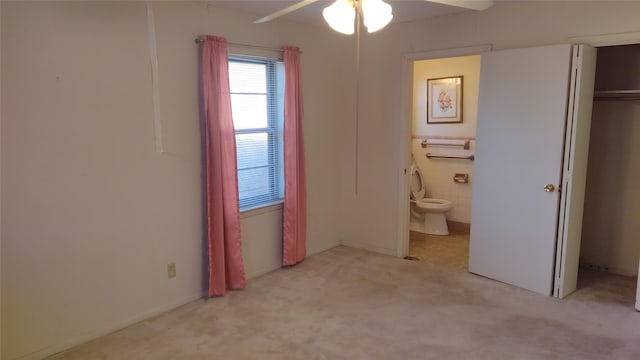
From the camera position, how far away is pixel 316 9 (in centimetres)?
372

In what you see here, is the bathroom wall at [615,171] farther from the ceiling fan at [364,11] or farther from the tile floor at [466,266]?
the ceiling fan at [364,11]

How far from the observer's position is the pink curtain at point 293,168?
404 centimetres

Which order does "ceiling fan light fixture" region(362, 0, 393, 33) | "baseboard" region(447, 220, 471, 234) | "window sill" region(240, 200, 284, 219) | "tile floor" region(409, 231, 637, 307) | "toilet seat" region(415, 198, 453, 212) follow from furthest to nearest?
"baseboard" region(447, 220, 471, 234) < "toilet seat" region(415, 198, 453, 212) < "window sill" region(240, 200, 284, 219) < "tile floor" region(409, 231, 637, 307) < "ceiling fan light fixture" region(362, 0, 393, 33)

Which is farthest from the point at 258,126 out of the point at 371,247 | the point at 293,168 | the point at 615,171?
the point at 615,171

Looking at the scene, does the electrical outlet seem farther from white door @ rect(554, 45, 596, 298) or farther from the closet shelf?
the closet shelf

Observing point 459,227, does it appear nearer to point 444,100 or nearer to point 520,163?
point 444,100

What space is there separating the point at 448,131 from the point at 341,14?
149 inches

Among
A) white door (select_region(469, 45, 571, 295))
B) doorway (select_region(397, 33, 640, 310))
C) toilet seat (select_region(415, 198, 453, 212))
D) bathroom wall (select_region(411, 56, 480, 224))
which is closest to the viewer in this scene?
white door (select_region(469, 45, 571, 295))

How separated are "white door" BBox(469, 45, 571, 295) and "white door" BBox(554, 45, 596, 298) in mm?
46

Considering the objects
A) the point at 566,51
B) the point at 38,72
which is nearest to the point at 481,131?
the point at 566,51

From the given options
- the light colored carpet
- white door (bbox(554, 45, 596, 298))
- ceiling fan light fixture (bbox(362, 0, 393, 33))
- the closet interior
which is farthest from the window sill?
the closet interior

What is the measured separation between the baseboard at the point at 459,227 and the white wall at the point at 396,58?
127 cm

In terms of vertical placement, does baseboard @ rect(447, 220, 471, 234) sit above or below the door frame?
below

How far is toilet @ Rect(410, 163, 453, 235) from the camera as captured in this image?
534 cm
